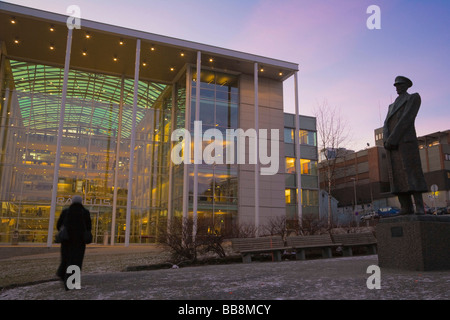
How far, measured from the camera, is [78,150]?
92.5 ft

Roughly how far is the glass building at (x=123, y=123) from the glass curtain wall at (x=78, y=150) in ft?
0.25

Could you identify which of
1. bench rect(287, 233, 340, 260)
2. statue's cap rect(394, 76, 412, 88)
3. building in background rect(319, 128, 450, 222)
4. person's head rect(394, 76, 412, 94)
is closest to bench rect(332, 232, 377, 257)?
bench rect(287, 233, 340, 260)

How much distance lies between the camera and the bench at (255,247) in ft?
40.1

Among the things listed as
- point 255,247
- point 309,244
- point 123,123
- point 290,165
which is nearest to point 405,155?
point 309,244

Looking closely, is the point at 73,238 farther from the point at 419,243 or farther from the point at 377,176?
the point at 377,176

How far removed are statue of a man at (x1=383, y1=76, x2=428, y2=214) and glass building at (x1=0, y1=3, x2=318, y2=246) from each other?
18.8 meters

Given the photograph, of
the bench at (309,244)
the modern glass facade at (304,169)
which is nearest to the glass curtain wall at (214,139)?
the modern glass facade at (304,169)

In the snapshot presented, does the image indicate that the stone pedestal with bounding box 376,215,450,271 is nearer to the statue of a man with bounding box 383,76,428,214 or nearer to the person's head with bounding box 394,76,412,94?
the statue of a man with bounding box 383,76,428,214

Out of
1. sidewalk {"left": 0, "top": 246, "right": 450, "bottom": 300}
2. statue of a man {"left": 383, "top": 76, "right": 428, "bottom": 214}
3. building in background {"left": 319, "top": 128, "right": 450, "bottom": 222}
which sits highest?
building in background {"left": 319, "top": 128, "right": 450, "bottom": 222}

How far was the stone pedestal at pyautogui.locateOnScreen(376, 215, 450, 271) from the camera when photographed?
24.6 feet

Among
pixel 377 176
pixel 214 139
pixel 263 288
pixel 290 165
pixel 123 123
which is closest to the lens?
pixel 263 288

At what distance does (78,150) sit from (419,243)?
84.1 feet

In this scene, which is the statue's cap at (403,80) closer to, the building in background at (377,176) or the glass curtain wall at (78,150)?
the glass curtain wall at (78,150)
